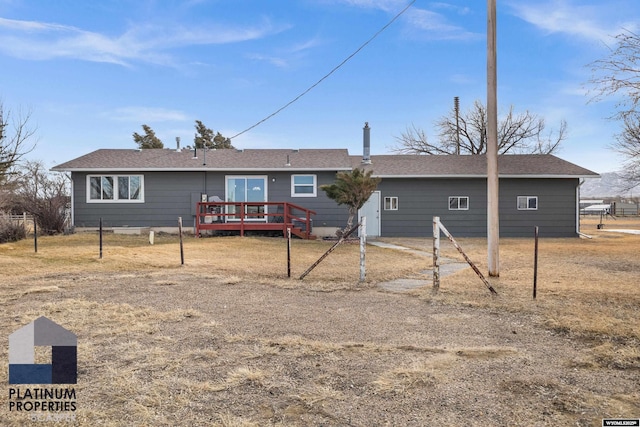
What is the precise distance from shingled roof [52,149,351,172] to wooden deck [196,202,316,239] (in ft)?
5.57

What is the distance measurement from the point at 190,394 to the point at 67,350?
1.76m

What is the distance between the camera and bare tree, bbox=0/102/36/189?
19.8 m

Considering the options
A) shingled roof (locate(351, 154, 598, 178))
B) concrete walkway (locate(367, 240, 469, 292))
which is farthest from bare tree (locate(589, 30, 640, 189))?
shingled roof (locate(351, 154, 598, 178))

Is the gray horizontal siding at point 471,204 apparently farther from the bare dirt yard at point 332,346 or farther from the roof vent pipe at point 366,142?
the bare dirt yard at point 332,346

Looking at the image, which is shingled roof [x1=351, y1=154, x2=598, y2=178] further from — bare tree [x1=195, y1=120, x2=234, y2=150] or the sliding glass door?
bare tree [x1=195, y1=120, x2=234, y2=150]

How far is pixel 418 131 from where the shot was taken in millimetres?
36719

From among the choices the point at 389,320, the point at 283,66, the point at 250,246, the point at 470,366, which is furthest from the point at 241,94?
the point at 470,366

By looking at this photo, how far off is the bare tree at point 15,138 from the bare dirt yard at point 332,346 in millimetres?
14401

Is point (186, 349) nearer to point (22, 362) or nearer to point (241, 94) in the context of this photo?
point (22, 362)

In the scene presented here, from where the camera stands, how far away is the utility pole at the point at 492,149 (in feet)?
27.0

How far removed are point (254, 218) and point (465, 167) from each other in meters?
10.1

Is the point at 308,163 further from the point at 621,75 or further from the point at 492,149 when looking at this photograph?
the point at 621,75

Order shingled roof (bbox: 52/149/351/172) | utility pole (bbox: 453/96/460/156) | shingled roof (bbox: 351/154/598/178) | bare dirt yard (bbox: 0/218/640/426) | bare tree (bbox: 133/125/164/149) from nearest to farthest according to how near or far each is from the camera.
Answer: bare dirt yard (bbox: 0/218/640/426)
shingled roof (bbox: 52/149/351/172)
shingled roof (bbox: 351/154/598/178)
utility pole (bbox: 453/96/460/156)
bare tree (bbox: 133/125/164/149)

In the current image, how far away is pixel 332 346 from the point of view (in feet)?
13.5
